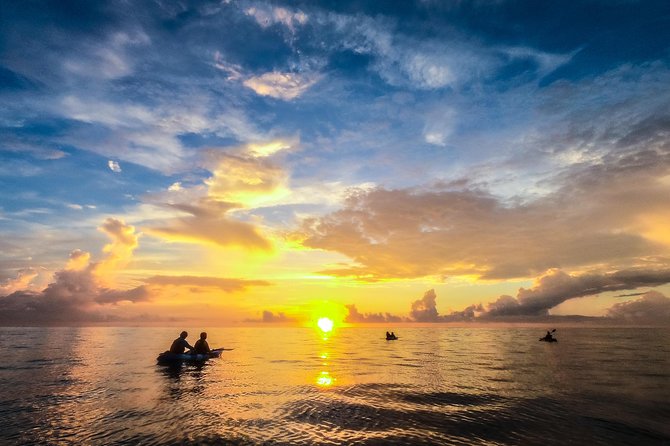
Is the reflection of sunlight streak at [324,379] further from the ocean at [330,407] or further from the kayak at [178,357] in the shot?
the kayak at [178,357]

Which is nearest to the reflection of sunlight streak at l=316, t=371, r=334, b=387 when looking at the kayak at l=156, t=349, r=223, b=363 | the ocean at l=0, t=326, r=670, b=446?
the ocean at l=0, t=326, r=670, b=446

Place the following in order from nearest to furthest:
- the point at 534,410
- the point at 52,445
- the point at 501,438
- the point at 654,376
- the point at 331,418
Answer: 1. the point at 52,445
2. the point at 501,438
3. the point at 331,418
4. the point at 534,410
5. the point at 654,376

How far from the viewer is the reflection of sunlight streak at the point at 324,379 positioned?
28609mm

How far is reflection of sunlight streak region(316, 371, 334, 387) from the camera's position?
93.9 ft

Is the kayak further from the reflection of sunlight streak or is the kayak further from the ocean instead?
the reflection of sunlight streak

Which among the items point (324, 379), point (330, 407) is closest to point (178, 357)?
point (324, 379)

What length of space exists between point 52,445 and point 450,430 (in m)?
16.8

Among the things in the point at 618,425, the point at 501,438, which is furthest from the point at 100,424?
the point at 618,425

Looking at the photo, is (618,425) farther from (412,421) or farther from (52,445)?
(52,445)

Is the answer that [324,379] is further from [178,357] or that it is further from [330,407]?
[178,357]

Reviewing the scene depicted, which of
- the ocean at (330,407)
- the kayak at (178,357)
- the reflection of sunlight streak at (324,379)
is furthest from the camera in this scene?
the kayak at (178,357)

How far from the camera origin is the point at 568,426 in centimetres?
1736

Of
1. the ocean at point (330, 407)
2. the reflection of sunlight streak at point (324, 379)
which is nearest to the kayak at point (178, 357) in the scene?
the ocean at point (330, 407)

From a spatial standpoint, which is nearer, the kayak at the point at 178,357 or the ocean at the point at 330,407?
the ocean at the point at 330,407
